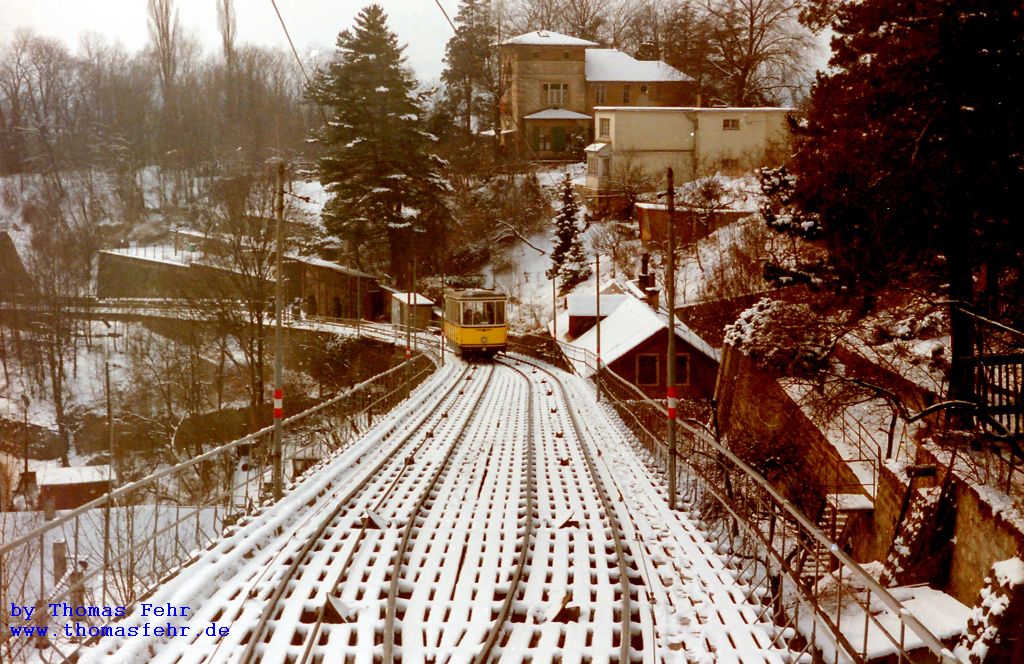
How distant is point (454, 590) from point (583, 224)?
40592 mm

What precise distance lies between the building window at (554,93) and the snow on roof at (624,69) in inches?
72.2

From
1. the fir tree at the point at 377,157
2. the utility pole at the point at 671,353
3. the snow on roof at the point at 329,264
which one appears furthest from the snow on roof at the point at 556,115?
the utility pole at the point at 671,353

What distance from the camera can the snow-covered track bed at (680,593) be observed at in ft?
16.8

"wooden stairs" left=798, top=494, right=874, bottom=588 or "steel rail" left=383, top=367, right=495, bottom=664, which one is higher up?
"steel rail" left=383, top=367, right=495, bottom=664

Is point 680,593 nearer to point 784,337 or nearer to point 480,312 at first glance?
point 784,337

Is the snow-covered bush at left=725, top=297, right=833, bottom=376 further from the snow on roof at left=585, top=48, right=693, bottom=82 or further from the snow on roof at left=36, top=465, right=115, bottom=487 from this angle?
the snow on roof at left=585, top=48, right=693, bottom=82

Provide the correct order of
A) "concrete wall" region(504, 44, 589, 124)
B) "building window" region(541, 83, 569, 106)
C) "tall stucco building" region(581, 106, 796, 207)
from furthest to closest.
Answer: "building window" region(541, 83, 569, 106) < "concrete wall" region(504, 44, 589, 124) < "tall stucco building" region(581, 106, 796, 207)

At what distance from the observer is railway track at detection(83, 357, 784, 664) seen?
5.06 metres

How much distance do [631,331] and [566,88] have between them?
3433cm

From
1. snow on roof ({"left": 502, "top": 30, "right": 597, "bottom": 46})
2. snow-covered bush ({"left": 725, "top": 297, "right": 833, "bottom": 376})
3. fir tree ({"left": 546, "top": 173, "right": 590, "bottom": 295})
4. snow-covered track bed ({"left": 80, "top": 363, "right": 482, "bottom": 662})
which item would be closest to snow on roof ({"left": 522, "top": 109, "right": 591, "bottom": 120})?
snow on roof ({"left": 502, "top": 30, "right": 597, "bottom": 46})

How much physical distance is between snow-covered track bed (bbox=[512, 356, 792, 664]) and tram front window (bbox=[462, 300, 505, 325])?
19.9 m

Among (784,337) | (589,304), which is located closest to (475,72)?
(589,304)

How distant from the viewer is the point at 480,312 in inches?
1186

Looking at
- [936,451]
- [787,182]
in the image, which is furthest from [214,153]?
[936,451]
